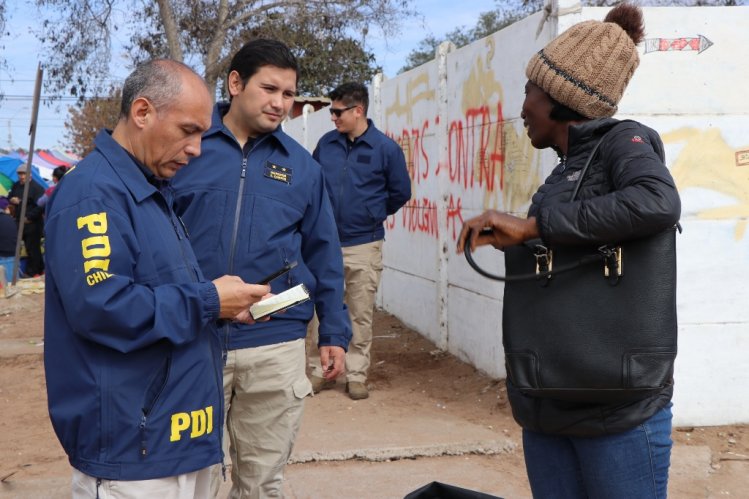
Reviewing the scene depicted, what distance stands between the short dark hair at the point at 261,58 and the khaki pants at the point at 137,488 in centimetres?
179

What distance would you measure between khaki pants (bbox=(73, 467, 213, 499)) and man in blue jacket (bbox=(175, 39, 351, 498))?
984 millimetres

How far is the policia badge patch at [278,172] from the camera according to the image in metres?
3.43

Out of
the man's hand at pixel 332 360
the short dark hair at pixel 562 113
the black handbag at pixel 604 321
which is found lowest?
the man's hand at pixel 332 360

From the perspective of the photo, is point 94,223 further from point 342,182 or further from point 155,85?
point 342,182

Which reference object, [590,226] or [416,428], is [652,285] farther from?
[416,428]

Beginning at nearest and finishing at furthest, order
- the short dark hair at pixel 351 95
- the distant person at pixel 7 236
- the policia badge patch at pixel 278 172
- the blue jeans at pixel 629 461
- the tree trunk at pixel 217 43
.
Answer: the blue jeans at pixel 629 461
the policia badge patch at pixel 278 172
the short dark hair at pixel 351 95
the distant person at pixel 7 236
the tree trunk at pixel 217 43

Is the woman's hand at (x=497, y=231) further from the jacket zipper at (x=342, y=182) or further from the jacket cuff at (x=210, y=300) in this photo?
the jacket zipper at (x=342, y=182)

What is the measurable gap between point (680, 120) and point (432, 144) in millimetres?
3178

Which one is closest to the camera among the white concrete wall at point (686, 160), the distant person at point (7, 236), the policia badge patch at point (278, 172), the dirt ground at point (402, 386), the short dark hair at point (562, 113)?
the short dark hair at point (562, 113)

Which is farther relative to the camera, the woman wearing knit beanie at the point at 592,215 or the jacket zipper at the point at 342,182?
the jacket zipper at the point at 342,182

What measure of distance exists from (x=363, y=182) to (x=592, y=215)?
184 inches

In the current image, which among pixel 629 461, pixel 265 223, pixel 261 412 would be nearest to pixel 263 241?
pixel 265 223

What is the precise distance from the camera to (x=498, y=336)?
654 cm

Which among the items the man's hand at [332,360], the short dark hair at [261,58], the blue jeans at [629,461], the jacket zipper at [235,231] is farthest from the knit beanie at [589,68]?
the man's hand at [332,360]
